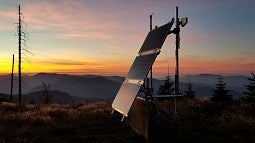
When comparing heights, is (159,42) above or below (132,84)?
above

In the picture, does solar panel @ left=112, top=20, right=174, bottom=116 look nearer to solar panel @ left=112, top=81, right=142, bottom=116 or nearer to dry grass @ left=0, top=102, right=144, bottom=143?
solar panel @ left=112, top=81, right=142, bottom=116

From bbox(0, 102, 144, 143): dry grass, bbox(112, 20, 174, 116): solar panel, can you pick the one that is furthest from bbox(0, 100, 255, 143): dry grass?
bbox(112, 20, 174, 116): solar panel

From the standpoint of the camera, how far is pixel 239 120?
16.2m

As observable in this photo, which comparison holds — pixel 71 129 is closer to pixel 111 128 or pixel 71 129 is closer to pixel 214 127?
pixel 111 128

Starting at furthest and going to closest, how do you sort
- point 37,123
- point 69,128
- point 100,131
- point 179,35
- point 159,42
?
point 37,123 < point 69,128 < point 100,131 < point 179,35 < point 159,42

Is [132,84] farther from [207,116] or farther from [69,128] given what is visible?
[207,116]

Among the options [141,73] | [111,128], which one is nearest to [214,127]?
[111,128]

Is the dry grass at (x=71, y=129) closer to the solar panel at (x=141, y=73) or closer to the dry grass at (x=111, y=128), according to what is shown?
the dry grass at (x=111, y=128)

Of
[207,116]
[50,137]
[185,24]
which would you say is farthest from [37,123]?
[185,24]

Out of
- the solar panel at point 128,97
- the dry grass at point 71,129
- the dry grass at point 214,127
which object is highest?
the solar panel at point 128,97

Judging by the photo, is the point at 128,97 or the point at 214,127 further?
the point at 214,127

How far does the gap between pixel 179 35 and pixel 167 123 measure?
10.3 ft

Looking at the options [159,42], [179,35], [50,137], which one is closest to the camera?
[159,42]

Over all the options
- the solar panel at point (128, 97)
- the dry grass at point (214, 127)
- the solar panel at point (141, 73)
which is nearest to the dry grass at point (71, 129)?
the solar panel at point (128, 97)
